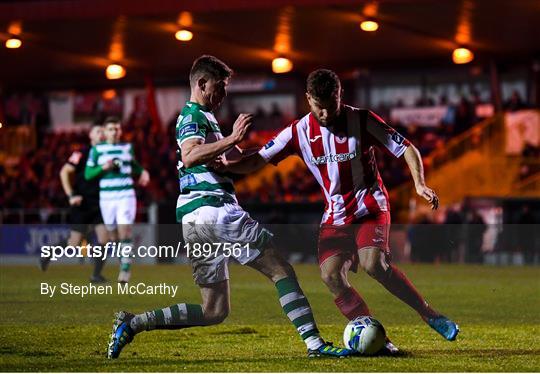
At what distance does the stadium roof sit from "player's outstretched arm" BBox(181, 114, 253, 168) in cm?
1611

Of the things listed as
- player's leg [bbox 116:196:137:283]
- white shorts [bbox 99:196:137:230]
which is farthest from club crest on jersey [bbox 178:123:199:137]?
white shorts [bbox 99:196:137:230]

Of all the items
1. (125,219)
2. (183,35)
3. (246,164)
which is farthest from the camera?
(183,35)

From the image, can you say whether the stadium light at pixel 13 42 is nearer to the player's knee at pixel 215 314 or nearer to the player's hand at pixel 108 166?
the player's hand at pixel 108 166

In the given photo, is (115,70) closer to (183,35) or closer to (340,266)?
(183,35)

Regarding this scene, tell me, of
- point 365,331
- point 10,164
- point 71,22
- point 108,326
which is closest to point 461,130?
point 71,22

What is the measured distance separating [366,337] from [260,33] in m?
19.9

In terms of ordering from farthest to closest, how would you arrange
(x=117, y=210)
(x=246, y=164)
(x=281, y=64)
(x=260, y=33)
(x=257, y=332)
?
(x=281, y=64) → (x=260, y=33) → (x=117, y=210) → (x=257, y=332) → (x=246, y=164)

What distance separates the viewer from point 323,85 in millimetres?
8234

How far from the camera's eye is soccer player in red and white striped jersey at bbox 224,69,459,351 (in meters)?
8.55

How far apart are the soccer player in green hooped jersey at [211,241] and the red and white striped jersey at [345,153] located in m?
0.60

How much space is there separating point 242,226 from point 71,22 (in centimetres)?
1870

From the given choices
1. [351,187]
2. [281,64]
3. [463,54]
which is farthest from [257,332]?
[281,64]

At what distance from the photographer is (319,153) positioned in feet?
28.3

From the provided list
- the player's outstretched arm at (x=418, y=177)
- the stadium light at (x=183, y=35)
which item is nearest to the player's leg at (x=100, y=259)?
the player's outstretched arm at (x=418, y=177)
